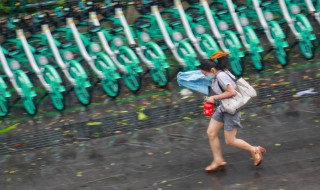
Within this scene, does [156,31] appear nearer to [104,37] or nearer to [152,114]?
[104,37]

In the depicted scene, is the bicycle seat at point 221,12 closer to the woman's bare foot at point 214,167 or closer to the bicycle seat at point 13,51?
the bicycle seat at point 13,51

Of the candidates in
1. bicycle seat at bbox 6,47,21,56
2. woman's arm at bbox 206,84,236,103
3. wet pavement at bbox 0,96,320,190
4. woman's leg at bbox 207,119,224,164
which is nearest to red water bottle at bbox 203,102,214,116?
woman's arm at bbox 206,84,236,103

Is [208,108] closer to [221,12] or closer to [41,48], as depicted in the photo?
[41,48]

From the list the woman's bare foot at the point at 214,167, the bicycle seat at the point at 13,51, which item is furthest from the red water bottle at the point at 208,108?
the bicycle seat at the point at 13,51

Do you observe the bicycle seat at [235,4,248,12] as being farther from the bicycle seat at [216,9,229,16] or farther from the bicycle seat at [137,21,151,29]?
the bicycle seat at [137,21,151,29]

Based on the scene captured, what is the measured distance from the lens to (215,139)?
8852mm

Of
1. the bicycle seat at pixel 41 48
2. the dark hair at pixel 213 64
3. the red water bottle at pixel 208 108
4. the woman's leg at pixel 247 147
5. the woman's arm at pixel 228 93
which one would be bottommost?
the woman's leg at pixel 247 147

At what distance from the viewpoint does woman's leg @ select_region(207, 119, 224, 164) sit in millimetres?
8820

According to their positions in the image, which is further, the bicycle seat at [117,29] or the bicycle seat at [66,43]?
the bicycle seat at [117,29]

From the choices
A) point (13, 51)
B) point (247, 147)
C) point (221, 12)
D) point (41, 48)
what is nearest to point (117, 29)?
point (41, 48)

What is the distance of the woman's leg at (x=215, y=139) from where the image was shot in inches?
347

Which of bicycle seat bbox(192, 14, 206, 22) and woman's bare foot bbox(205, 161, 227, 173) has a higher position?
bicycle seat bbox(192, 14, 206, 22)

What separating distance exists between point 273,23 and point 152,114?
2859mm

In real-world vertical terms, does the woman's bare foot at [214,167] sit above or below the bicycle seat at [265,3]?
below
